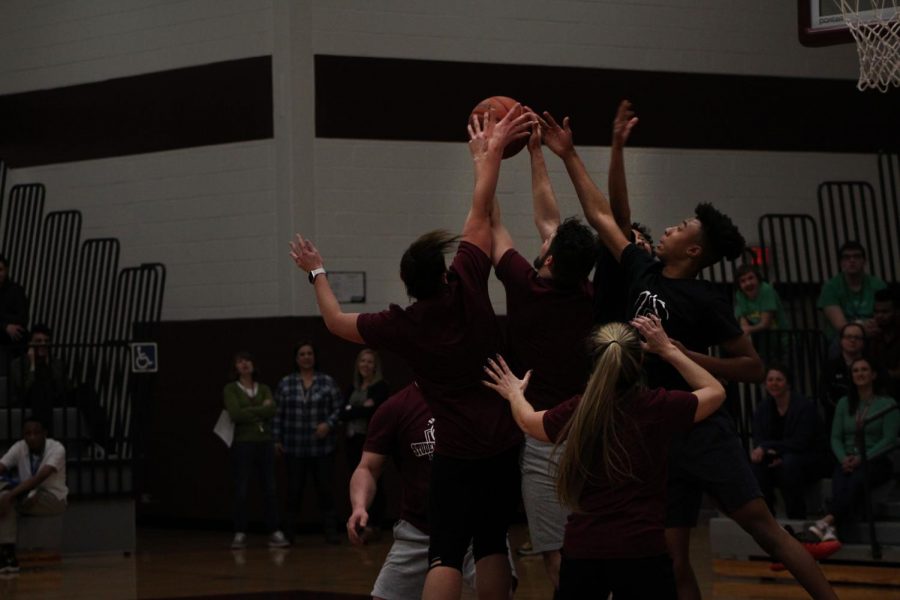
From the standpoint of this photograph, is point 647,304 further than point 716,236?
No

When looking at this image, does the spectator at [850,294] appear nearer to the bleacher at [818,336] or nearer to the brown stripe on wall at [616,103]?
the bleacher at [818,336]

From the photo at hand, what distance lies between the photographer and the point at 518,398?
5211 millimetres

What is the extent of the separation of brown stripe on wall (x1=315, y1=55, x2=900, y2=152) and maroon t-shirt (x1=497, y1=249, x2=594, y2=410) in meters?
8.39

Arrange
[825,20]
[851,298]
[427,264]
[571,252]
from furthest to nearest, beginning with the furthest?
[851,298] < [825,20] < [571,252] < [427,264]

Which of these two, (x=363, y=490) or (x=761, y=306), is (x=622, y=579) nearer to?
(x=363, y=490)

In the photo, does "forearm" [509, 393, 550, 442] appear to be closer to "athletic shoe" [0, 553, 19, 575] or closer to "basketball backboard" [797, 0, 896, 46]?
"basketball backboard" [797, 0, 896, 46]

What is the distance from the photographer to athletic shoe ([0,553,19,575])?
11414 mm

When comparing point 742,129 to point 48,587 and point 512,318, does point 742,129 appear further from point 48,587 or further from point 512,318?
point 512,318

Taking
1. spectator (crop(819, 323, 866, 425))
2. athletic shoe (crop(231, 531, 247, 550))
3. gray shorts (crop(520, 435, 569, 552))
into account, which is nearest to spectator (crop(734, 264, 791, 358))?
spectator (crop(819, 323, 866, 425))

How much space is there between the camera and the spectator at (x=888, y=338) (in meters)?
11.7

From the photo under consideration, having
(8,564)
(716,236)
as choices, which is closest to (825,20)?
(716,236)

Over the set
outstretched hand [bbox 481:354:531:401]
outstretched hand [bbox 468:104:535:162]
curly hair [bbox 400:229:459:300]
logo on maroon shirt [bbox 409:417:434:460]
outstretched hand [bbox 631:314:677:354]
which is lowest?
logo on maroon shirt [bbox 409:417:434:460]

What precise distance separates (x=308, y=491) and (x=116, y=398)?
6.65ft

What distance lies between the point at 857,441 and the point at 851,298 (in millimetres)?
2739
